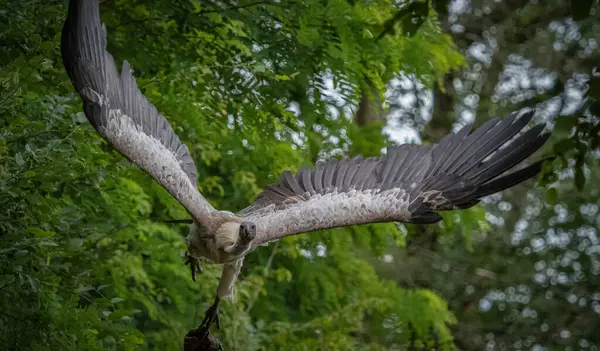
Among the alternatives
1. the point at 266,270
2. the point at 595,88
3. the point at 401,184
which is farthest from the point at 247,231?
the point at 266,270

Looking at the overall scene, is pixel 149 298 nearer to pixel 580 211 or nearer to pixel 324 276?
pixel 324 276

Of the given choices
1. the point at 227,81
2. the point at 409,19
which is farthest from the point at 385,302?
the point at 409,19

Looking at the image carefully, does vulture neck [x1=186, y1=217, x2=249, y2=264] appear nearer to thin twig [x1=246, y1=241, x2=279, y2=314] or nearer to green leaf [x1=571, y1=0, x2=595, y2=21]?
thin twig [x1=246, y1=241, x2=279, y2=314]

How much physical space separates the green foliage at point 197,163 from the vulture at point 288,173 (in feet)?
0.76

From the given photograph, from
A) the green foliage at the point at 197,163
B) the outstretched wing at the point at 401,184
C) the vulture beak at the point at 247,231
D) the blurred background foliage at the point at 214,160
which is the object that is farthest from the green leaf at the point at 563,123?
the vulture beak at the point at 247,231

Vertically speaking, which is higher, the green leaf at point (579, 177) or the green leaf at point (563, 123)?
the green leaf at point (563, 123)

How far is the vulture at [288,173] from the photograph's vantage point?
19.1 feet

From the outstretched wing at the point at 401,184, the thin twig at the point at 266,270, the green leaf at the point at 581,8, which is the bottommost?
the thin twig at the point at 266,270

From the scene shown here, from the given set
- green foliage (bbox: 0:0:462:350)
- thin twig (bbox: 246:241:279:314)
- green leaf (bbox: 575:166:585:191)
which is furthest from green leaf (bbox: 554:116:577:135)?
thin twig (bbox: 246:241:279:314)

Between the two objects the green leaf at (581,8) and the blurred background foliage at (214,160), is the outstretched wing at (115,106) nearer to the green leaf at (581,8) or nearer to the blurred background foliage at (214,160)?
the blurred background foliage at (214,160)

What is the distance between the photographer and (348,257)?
32.6ft

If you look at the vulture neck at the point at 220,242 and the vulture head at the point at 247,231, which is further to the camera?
the vulture neck at the point at 220,242

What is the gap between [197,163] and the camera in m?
8.75

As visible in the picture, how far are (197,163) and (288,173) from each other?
193 centimetres
